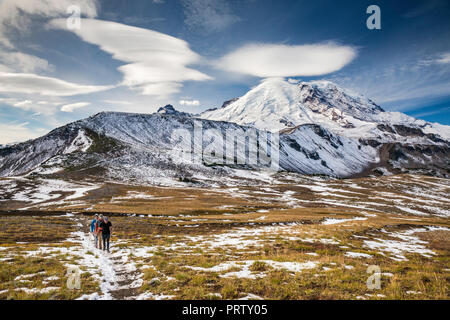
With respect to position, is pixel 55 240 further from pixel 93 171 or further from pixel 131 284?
pixel 93 171

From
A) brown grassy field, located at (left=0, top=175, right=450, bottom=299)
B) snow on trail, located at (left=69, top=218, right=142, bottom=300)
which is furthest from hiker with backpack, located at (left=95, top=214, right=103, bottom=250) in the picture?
brown grassy field, located at (left=0, top=175, right=450, bottom=299)

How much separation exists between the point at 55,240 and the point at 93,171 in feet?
415

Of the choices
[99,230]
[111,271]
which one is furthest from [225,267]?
[99,230]

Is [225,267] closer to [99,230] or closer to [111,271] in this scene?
[111,271]

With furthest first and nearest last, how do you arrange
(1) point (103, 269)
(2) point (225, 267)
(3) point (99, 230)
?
(3) point (99, 230)
(1) point (103, 269)
(2) point (225, 267)

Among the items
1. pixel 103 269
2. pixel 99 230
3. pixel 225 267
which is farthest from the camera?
pixel 99 230

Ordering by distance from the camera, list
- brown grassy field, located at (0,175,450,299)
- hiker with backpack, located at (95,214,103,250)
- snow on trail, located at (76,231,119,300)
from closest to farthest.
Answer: brown grassy field, located at (0,175,450,299), snow on trail, located at (76,231,119,300), hiker with backpack, located at (95,214,103,250)

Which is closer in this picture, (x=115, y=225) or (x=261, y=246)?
(x=261, y=246)

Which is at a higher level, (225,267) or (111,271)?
(225,267)

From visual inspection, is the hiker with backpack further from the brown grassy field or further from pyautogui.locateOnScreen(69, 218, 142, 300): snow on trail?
the brown grassy field

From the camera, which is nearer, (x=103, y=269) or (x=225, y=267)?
(x=225, y=267)

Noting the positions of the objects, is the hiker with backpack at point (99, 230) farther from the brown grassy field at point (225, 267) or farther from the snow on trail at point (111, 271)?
the brown grassy field at point (225, 267)
